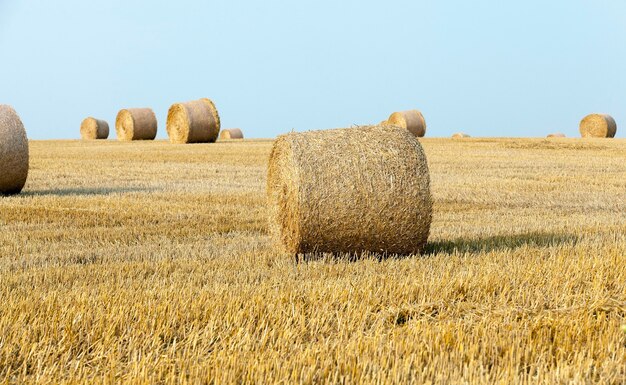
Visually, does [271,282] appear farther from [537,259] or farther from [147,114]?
[147,114]

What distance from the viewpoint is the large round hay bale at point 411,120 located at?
110 ft

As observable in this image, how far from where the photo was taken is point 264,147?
2753 cm

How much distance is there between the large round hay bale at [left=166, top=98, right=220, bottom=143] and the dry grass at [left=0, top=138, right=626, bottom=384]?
1696cm

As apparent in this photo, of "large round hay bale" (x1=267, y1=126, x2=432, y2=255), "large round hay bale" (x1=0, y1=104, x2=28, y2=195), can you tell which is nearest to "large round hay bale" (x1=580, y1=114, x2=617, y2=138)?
"large round hay bale" (x1=0, y1=104, x2=28, y2=195)

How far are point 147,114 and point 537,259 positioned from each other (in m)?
28.8

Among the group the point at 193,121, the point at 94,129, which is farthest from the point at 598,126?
the point at 94,129

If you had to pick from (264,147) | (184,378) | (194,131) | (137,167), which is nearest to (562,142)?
(264,147)

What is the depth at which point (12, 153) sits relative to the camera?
44.9 ft

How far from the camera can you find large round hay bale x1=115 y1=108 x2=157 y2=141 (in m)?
33.3

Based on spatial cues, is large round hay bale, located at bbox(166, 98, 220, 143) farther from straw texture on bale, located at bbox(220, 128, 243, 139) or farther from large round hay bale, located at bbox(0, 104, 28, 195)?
large round hay bale, located at bbox(0, 104, 28, 195)

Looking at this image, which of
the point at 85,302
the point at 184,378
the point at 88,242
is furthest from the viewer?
the point at 88,242

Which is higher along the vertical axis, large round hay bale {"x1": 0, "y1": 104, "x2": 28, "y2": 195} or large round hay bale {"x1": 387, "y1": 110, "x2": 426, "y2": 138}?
large round hay bale {"x1": 387, "y1": 110, "x2": 426, "y2": 138}

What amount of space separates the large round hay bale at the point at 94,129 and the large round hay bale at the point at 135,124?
14.6 feet

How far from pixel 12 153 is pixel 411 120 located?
73.4ft
